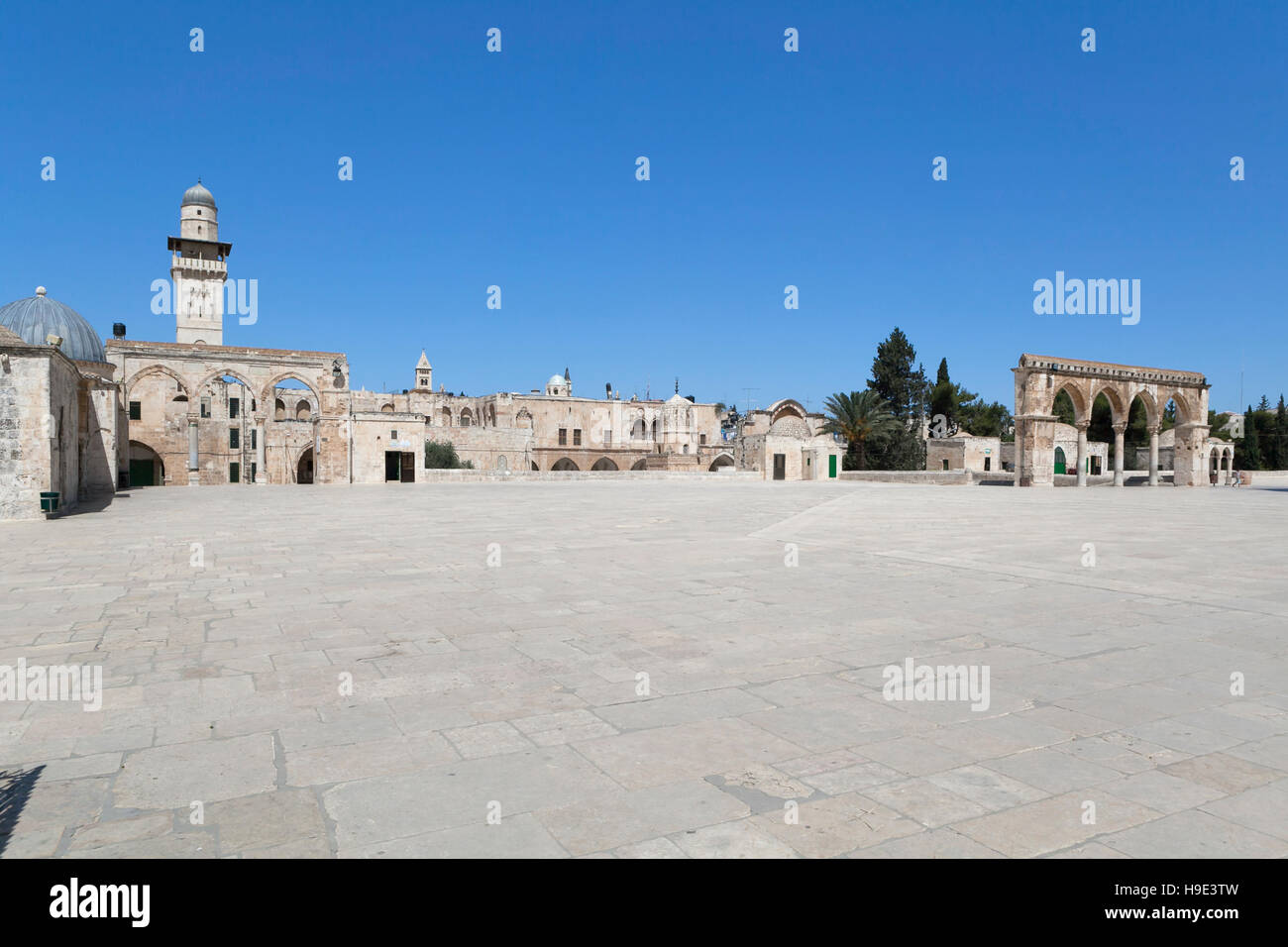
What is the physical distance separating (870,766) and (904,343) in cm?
6095

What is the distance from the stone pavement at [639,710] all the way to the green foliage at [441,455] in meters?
39.0

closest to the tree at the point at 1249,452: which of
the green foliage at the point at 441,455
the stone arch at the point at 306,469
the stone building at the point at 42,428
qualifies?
the green foliage at the point at 441,455

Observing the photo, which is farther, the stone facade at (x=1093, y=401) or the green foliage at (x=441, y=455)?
the green foliage at (x=441, y=455)

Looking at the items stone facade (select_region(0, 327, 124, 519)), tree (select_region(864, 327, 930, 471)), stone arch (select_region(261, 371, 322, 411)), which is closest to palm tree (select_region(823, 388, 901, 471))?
tree (select_region(864, 327, 930, 471))

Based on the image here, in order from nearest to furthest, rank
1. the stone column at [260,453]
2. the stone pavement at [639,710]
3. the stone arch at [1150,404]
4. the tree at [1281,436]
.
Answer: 1. the stone pavement at [639,710]
2. the stone column at [260,453]
3. the stone arch at [1150,404]
4. the tree at [1281,436]

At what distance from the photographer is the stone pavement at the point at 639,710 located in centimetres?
283

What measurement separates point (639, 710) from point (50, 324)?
39.6 metres

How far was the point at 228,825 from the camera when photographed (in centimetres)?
284

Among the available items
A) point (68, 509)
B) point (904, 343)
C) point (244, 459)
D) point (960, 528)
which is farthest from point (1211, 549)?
point (904, 343)

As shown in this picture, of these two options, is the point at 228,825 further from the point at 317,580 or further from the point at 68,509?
the point at 68,509

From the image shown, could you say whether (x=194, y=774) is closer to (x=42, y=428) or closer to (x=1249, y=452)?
(x=42, y=428)

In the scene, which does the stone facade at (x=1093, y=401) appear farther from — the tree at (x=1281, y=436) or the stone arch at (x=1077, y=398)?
the tree at (x=1281, y=436)

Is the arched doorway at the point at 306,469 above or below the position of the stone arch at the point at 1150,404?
below

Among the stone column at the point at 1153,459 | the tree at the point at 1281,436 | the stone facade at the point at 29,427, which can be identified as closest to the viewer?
the stone facade at the point at 29,427
